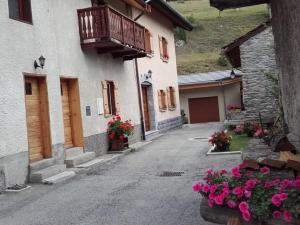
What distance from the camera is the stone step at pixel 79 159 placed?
450 inches

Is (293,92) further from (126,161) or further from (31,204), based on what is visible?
(126,161)

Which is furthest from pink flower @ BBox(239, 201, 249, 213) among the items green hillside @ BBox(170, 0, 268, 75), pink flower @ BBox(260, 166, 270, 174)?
green hillside @ BBox(170, 0, 268, 75)

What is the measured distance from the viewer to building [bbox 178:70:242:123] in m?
30.7

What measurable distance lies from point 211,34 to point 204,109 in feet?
113

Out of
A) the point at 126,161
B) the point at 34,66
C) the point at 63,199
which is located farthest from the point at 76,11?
the point at 63,199

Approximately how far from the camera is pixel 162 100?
74.4ft

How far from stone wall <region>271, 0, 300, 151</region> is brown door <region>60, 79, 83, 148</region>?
24.0 feet

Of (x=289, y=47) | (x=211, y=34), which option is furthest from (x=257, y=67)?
(x=211, y=34)

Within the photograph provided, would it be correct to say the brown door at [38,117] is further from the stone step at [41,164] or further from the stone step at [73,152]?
the stone step at [73,152]

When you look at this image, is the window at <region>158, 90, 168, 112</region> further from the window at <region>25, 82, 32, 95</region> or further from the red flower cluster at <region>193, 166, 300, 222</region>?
the red flower cluster at <region>193, 166, 300, 222</region>

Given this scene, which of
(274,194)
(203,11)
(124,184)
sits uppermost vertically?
(203,11)

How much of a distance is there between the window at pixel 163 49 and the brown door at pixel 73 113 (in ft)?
34.3

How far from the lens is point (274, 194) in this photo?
4.21 metres

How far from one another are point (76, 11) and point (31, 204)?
22.9ft
